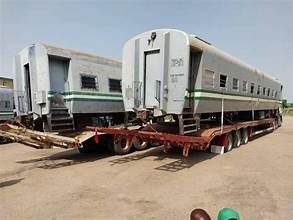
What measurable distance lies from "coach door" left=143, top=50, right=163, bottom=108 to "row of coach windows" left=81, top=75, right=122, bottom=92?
2089 millimetres

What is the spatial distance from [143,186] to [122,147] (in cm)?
402

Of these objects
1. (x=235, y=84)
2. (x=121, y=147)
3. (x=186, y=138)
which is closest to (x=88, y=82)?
(x=121, y=147)

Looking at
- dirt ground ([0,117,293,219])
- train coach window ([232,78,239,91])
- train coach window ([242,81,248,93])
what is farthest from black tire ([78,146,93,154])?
train coach window ([242,81,248,93])

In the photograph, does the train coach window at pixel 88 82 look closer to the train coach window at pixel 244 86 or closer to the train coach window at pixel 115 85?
the train coach window at pixel 115 85

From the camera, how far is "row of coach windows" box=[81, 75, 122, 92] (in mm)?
9793

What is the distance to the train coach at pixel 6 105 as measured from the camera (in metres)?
15.5

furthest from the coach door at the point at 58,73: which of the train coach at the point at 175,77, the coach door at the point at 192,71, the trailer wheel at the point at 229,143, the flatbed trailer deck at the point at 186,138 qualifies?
the trailer wheel at the point at 229,143

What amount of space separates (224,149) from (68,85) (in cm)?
618

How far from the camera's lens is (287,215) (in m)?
4.99

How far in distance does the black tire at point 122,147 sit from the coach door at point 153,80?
2052mm

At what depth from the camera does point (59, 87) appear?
9312mm

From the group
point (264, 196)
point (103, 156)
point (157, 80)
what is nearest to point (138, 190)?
point (264, 196)

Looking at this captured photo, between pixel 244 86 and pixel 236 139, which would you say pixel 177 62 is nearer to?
pixel 236 139

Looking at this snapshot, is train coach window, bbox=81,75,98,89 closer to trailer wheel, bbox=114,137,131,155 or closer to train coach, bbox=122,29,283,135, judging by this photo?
train coach, bbox=122,29,283,135
